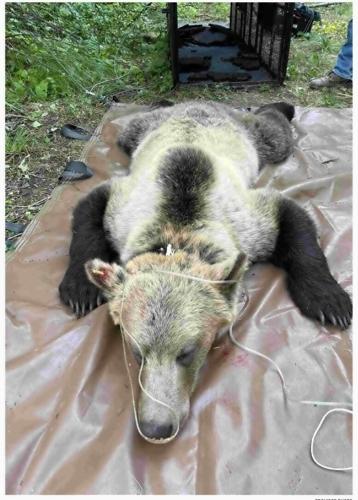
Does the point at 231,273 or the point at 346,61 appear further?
the point at 346,61

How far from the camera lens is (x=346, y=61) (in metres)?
8.20

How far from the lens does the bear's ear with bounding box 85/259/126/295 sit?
11.2ft

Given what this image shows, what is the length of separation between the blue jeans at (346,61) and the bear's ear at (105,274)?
6658mm

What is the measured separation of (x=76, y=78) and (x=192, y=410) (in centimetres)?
650

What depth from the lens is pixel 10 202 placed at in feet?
18.7

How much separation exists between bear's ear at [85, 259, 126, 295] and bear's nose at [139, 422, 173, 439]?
3.29 feet

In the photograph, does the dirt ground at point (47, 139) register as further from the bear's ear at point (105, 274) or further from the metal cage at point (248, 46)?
the bear's ear at point (105, 274)

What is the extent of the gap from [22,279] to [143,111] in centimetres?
405

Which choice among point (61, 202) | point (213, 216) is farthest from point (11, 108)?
point (213, 216)

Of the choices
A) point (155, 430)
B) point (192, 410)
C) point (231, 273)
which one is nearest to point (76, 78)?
point (231, 273)

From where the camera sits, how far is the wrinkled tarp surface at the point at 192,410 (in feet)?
9.61

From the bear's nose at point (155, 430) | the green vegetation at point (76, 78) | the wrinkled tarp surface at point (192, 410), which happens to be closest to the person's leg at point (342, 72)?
the green vegetation at point (76, 78)

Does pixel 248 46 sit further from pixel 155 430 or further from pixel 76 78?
pixel 155 430

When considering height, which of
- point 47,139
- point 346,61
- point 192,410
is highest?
point 346,61
